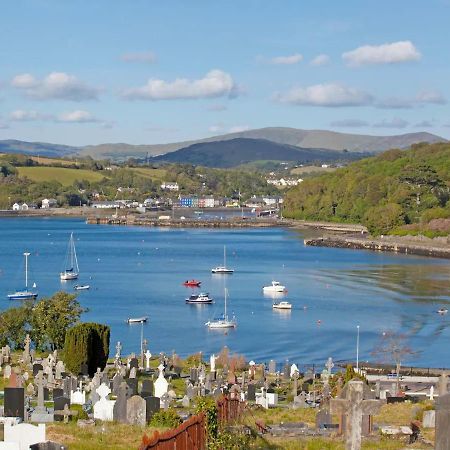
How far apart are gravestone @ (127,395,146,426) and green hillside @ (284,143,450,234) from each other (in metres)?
69.0

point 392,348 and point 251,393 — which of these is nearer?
point 251,393

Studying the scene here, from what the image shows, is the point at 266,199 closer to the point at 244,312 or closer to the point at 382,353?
the point at 244,312

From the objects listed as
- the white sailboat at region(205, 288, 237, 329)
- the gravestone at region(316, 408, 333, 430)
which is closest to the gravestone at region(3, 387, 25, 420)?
the gravestone at region(316, 408, 333, 430)

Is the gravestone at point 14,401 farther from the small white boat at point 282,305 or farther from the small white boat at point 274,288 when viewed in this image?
the small white boat at point 274,288

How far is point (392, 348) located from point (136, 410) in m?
17.2

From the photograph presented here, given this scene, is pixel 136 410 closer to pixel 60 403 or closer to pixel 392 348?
pixel 60 403

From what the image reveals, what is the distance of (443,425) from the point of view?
821cm

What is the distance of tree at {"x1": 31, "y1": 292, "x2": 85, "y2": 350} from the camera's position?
2336 cm

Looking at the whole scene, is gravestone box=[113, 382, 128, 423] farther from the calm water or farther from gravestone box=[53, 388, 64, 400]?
the calm water

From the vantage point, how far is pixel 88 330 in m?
18.9

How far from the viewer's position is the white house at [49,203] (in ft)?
468

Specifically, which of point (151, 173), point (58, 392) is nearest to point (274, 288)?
point (58, 392)

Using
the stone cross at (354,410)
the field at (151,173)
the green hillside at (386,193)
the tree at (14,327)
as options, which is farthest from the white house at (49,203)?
the stone cross at (354,410)

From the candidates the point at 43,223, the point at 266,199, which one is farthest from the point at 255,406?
the point at 266,199
